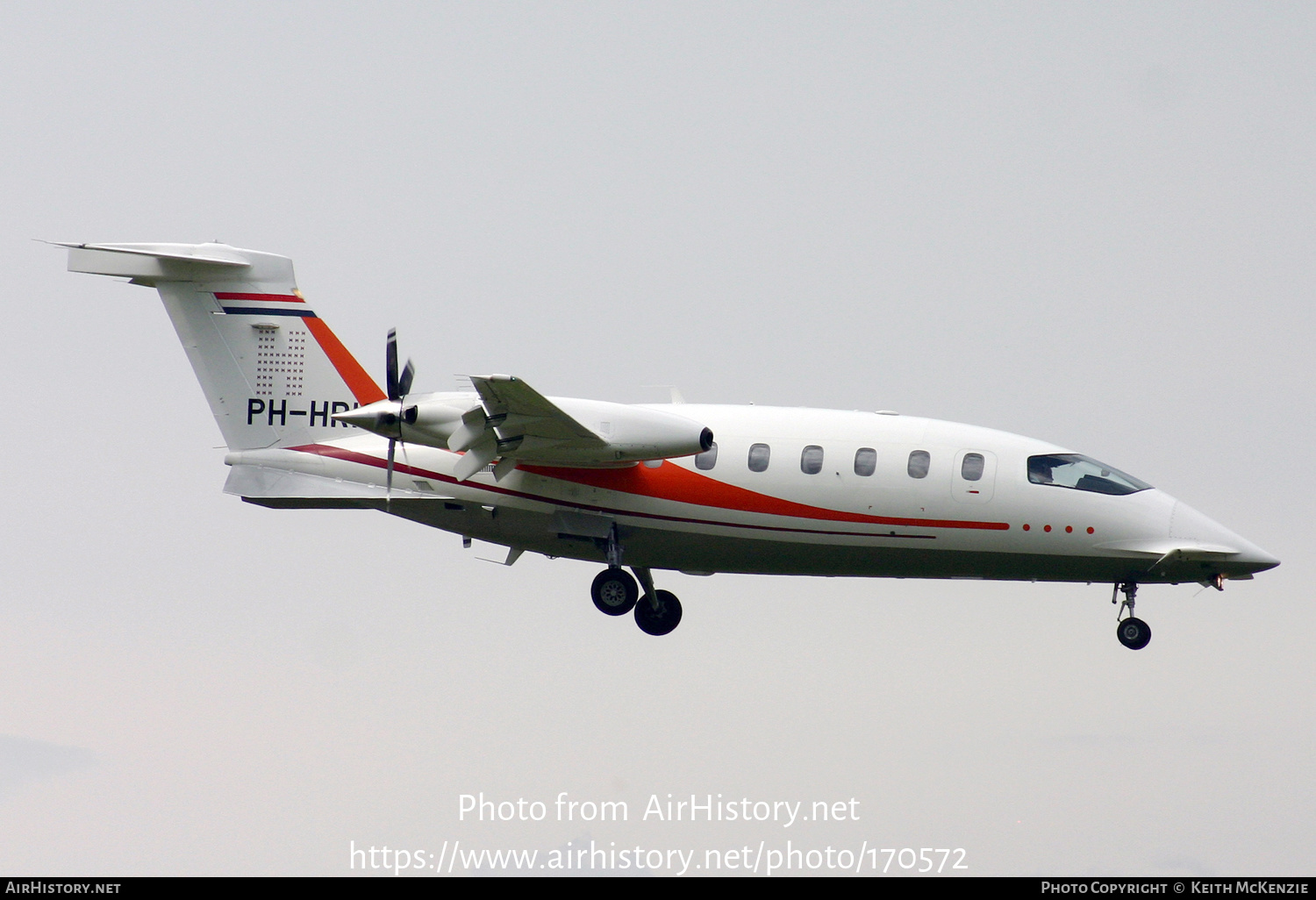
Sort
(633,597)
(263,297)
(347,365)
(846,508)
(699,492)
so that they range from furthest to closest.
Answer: (263,297), (347,365), (633,597), (699,492), (846,508)

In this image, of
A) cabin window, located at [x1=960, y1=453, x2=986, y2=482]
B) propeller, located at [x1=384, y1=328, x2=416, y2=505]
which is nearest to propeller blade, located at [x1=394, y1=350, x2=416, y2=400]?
propeller, located at [x1=384, y1=328, x2=416, y2=505]

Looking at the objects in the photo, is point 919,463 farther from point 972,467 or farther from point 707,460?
point 707,460

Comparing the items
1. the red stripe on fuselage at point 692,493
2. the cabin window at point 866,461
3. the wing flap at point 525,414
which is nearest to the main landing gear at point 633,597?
the red stripe on fuselage at point 692,493

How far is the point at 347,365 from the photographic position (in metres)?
29.1

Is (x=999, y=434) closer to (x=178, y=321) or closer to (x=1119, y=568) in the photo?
(x=1119, y=568)

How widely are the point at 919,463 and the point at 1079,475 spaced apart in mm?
3015

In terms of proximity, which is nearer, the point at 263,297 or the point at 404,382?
the point at 404,382

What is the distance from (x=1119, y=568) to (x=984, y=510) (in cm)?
279

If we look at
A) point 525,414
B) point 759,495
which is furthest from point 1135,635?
point 525,414

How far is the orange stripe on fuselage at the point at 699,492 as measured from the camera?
26.7 metres

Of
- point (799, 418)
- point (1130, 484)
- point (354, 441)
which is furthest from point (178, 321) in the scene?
point (1130, 484)

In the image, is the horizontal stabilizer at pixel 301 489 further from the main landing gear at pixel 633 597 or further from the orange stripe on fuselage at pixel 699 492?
the main landing gear at pixel 633 597

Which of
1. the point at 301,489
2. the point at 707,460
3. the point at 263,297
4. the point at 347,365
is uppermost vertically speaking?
the point at 263,297

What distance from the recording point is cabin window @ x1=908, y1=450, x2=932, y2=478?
26.8 m
